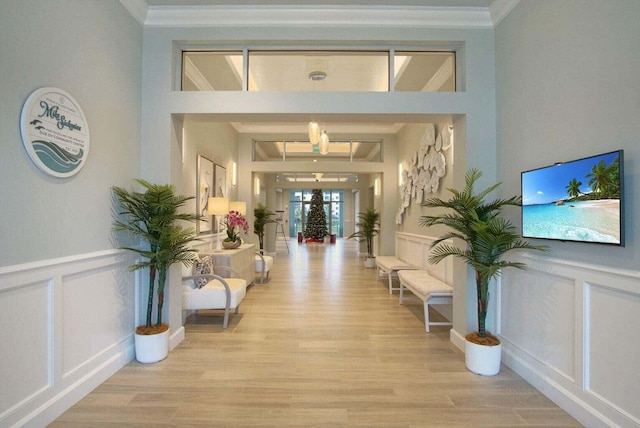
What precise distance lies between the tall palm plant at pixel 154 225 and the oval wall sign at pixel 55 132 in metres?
0.50

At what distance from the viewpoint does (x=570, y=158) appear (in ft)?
7.47

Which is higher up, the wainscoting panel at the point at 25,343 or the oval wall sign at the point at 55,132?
the oval wall sign at the point at 55,132

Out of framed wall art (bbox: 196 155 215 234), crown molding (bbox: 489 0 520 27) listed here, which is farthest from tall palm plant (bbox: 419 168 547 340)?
framed wall art (bbox: 196 155 215 234)

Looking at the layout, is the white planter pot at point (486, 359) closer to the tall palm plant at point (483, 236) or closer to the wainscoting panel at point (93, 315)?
the tall palm plant at point (483, 236)

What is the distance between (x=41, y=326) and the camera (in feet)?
6.87

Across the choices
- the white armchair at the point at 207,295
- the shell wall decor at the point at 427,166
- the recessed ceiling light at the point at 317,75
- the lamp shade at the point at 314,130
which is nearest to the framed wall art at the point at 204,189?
the white armchair at the point at 207,295

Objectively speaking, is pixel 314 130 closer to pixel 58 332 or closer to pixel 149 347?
pixel 149 347

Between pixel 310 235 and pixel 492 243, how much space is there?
49.0ft

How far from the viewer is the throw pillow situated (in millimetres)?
4023

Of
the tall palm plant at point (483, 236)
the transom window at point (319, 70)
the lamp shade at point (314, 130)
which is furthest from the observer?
the lamp shade at point (314, 130)

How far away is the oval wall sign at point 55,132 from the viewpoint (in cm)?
199

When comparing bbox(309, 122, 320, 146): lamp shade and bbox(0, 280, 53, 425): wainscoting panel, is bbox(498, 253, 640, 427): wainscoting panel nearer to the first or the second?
bbox(309, 122, 320, 146): lamp shade

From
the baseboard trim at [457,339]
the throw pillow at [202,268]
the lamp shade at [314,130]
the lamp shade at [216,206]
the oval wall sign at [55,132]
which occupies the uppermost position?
the lamp shade at [314,130]

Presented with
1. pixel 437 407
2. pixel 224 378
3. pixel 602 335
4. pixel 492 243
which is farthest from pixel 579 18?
pixel 224 378
